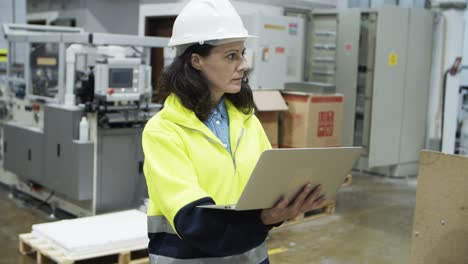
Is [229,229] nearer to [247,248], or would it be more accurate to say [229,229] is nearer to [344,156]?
[247,248]

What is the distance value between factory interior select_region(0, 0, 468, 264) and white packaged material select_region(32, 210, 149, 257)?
0.01 m

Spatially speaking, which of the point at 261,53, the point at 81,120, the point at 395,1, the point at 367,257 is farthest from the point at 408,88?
the point at 81,120

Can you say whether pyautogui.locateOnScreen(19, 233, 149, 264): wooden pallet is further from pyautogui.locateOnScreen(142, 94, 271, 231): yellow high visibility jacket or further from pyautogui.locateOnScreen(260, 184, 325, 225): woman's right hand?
pyautogui.locateOnScreen(260, 184, 325, 225): woman's right hand

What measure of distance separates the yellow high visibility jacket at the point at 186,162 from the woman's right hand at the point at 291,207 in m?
0.11

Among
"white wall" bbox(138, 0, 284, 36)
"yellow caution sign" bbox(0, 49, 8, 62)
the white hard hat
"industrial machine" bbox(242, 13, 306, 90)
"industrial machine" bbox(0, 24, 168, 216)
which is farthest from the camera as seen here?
"white wall" bbox(138, 0, 284, 36)

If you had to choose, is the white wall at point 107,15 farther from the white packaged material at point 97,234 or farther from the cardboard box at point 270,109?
the white packaged material at point 97,234

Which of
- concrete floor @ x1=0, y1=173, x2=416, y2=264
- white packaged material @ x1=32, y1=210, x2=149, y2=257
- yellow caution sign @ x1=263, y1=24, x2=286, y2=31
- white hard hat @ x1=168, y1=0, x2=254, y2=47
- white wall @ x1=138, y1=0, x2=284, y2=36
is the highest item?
white wall @ x1=138, y1=0, x2=284, y2=36

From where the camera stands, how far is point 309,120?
5.12 metres

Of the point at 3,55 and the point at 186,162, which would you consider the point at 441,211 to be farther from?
the point at 3,55

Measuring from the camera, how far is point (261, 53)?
6.30 m

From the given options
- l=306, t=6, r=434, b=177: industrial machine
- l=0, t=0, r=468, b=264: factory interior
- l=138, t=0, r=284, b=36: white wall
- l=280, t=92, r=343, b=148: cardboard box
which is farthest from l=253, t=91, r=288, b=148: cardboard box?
l=138, t=0, r=284, b=36: white wall

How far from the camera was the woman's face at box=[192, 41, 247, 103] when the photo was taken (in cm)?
155

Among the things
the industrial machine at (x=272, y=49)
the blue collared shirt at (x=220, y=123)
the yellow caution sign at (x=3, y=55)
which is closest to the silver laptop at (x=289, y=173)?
the blue collared shirt at (x=220, y=123)

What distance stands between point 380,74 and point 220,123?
548 centimetres
